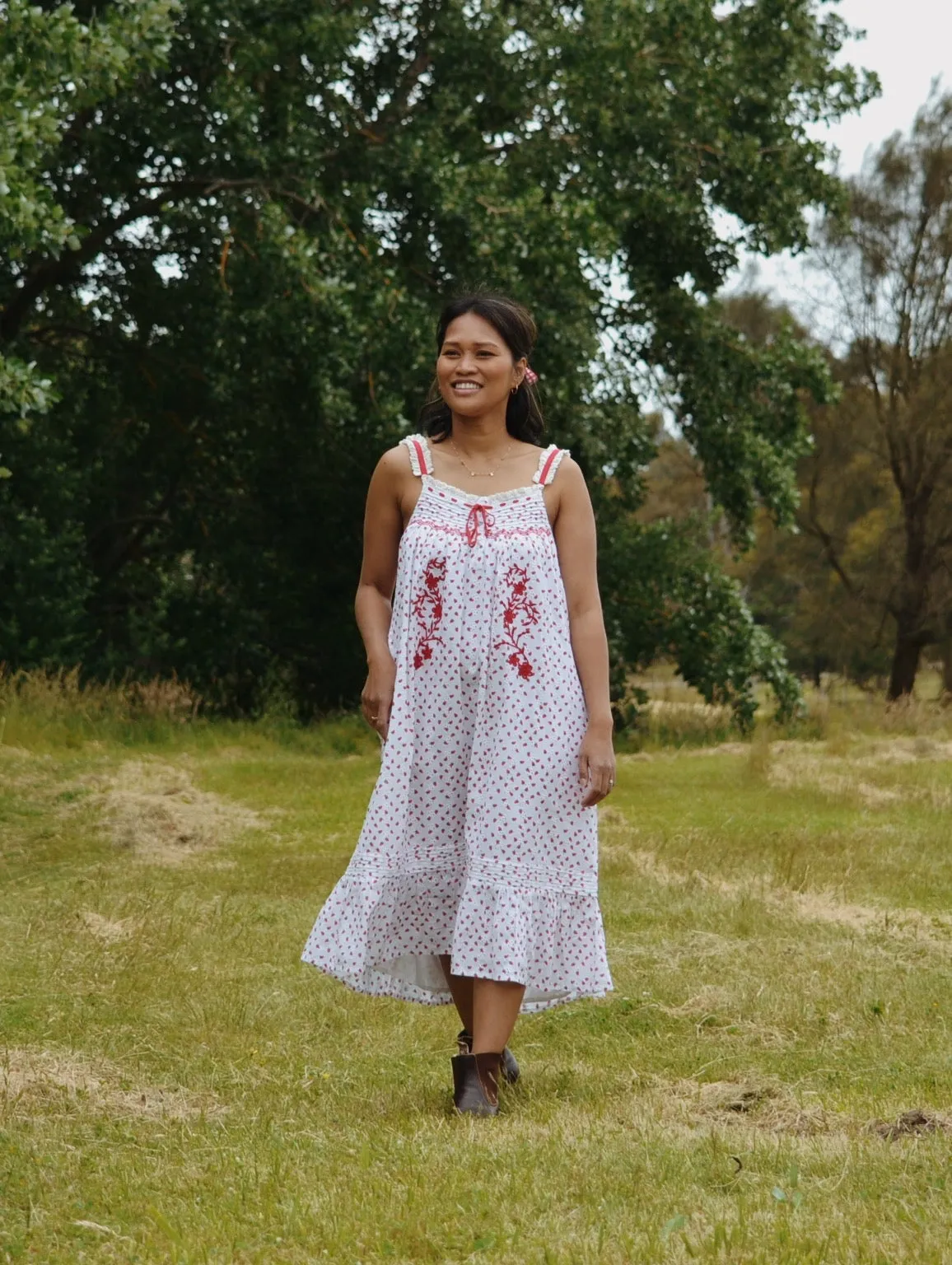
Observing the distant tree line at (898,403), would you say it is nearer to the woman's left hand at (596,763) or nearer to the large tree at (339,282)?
the large tree at (339,282)

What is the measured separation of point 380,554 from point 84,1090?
1735 mm

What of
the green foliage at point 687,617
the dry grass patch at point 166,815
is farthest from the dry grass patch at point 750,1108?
the green foliage at point 687,617

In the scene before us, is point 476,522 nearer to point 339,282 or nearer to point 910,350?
point 339,282

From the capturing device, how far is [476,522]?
4688mm

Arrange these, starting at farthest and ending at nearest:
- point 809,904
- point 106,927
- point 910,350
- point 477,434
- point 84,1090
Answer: point 910,350 → point 809,904 → point 106,927 → point 477,434 → point 84,1090

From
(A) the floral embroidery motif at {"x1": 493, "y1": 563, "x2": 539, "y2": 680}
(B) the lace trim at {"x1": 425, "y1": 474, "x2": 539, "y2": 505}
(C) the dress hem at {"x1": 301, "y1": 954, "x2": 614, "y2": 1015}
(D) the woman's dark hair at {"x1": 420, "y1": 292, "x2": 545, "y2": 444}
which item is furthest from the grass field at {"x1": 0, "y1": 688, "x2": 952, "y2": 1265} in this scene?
(D) the woman's dark hair at {"x1": 420, "y1": 292, "x2": 545, "y2": 444}

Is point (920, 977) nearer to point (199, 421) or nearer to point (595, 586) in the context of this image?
point (595, 586)

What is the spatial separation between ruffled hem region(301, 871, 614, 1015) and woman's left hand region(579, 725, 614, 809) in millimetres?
295

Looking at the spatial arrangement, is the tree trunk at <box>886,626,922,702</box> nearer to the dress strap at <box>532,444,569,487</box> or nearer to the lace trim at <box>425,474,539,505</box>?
the dress strap at <box>532,444,569,487</box>

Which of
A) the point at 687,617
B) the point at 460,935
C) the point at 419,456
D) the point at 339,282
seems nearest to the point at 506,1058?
Result: the point at 460,935

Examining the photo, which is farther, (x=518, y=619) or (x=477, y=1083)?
(x=518, y=619)

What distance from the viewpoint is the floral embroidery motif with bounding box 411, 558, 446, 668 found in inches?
183

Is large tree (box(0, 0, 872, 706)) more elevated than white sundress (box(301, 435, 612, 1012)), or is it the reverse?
large tree (box(0, 0, 872, 706))

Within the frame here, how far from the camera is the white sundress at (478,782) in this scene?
4582 mm
